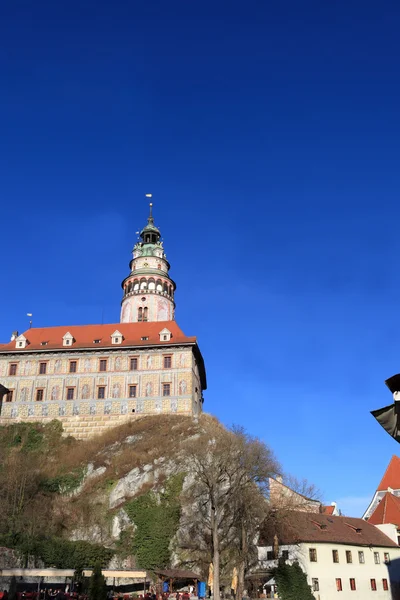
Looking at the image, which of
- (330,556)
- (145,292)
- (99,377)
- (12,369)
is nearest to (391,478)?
(330,556)

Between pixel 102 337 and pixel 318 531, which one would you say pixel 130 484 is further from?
pixel 102 337

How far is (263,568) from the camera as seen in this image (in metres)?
39.0

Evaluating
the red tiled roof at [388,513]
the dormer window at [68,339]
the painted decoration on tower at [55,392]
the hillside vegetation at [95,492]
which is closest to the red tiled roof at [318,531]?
the red tiled roof at [388,513]

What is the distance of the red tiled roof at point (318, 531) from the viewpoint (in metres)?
38.7

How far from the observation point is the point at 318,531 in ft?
132

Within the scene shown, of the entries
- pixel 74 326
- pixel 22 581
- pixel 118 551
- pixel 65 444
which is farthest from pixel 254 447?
pixel 74 326

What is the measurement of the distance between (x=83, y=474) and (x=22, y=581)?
1474 centimetres

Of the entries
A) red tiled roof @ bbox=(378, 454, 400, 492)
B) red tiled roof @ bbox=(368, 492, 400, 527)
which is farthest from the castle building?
red tiled roof @ bbox=(378, 454, 400, 492)

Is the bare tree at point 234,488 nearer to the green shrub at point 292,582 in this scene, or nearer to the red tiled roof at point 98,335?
the green shrub at point 292,582

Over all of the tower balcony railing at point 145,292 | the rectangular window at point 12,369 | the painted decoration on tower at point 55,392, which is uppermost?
the tower balcony railing at point 145,292

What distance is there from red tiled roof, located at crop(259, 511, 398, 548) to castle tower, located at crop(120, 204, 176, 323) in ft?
113

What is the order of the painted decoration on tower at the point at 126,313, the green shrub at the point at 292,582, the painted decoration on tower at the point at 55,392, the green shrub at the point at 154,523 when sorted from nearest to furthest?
the green shrub at the point at 292,582, the green shrub at the point at 154,523, the painted decoration on tower at the point at 55,392, the painted decoration on tower at the point at 126,313

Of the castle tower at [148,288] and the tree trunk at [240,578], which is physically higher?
the castle tower at [148,288]

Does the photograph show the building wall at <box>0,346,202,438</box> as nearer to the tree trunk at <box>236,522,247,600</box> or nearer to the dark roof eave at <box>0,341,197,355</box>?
the dark roof eave at <box>0,341,197,355</box>
